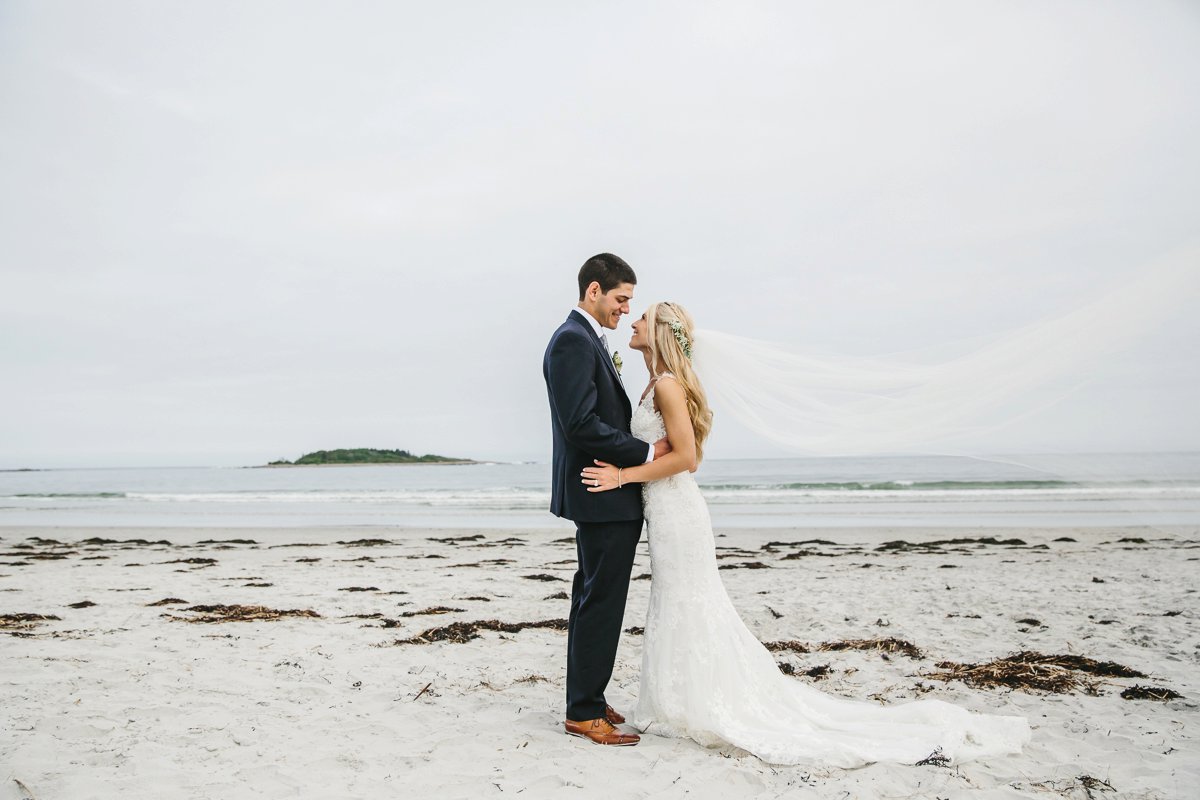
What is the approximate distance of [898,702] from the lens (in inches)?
183

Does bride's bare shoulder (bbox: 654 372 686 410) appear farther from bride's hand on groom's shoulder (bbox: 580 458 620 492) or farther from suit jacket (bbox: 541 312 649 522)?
bride's hand on groom's shoulder (bbox: 580 458 620 492)

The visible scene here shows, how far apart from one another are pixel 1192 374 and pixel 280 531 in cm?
1872

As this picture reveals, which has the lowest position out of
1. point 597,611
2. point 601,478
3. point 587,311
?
point 597,611

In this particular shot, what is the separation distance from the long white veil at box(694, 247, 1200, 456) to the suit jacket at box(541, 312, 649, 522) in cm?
80

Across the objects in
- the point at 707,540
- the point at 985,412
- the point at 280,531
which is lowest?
the point at 280,531

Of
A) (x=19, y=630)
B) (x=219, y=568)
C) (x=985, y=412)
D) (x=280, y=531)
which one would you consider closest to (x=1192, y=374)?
(x=985, y=412)

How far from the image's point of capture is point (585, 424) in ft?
12.4

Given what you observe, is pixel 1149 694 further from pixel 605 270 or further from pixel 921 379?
pixel 605 270

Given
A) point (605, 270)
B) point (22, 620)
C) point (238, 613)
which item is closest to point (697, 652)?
point (605, 270)

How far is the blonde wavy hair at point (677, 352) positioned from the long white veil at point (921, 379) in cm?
45

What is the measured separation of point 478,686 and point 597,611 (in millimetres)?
1532

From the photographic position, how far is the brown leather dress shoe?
3893 mm

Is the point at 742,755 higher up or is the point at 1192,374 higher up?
the point at 1192,374

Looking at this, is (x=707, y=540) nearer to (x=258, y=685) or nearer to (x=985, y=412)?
(x=985, y=412)
